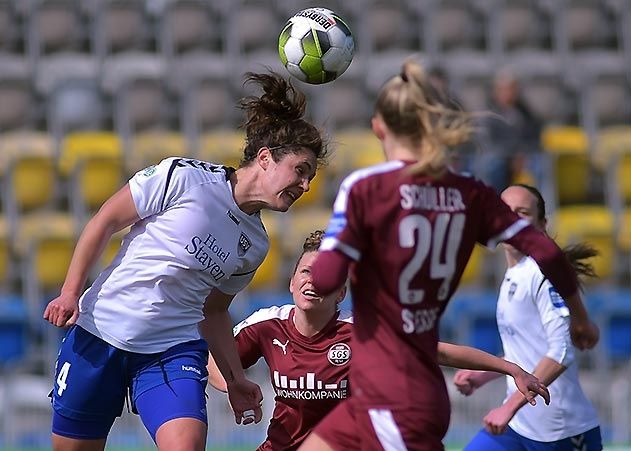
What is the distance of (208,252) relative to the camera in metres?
5.23

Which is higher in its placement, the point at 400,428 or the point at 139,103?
the point at 139,103

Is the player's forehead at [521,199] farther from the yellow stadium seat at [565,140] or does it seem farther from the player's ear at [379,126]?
the yellow stadium seat at [565,140]

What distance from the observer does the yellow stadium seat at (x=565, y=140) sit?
12.2m

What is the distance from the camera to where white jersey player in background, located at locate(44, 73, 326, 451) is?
5133 mm

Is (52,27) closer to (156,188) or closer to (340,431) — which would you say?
(156,188)

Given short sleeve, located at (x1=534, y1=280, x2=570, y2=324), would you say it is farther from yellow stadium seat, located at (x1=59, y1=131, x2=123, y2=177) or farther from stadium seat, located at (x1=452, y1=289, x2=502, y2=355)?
yellow stadium seat, located at (x1=59, y1=131, x2=123, y2=177)

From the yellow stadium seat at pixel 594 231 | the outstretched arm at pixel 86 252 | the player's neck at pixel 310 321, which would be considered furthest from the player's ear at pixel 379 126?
the yellow stadium seat at pixel 594 231

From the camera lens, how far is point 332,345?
5.46 m

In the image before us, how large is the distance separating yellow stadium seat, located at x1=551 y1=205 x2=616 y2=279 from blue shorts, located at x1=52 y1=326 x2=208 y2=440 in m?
6.29

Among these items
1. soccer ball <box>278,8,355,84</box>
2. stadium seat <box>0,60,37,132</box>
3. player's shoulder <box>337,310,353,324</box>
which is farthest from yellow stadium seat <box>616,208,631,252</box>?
player's shoulder <box>337,310,353,324</box>

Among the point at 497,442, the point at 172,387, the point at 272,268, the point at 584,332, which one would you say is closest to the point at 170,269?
the point at 172,387

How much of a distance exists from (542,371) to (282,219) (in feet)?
19.2

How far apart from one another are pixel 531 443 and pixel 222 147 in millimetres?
6104

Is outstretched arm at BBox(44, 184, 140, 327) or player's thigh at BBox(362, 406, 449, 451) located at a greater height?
outstretched arm at BBox(44, 184, 140, 327)
